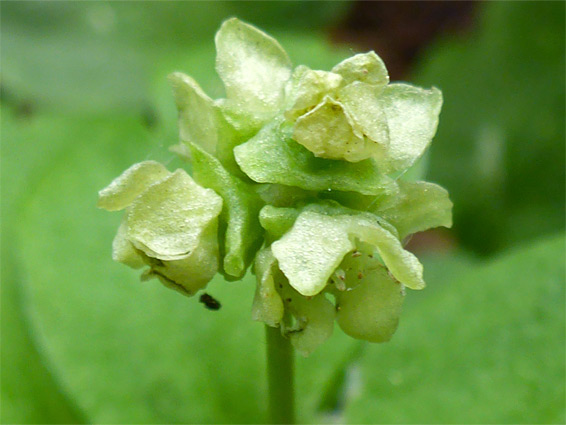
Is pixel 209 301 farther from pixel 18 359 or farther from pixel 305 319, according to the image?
pixel 18 359

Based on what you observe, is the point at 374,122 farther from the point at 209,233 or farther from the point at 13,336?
the point at 13,336

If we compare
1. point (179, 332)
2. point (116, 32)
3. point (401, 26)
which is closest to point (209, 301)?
point (179, 332)

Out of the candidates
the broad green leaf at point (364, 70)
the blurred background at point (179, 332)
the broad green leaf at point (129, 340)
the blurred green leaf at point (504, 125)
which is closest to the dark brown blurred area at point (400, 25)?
the blurred green leaf at point (504, 125)

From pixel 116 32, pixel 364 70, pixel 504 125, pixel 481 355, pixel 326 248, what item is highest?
pixel 364 70

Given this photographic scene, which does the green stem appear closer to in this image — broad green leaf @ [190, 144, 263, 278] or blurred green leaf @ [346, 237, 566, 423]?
broad green leaf @ [190, 144, 263, 278]

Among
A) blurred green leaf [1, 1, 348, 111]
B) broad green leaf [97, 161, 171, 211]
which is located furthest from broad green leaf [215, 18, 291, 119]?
blurred green leaf [1, 1, 348, 111]

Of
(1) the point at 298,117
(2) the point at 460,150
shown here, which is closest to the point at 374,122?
(1) the point at 298,117

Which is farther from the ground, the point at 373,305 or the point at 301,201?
the point at 301,201

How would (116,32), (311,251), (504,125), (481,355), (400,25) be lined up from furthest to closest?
(400,25), (116,32), (504,125), (481,355), (311,251)
